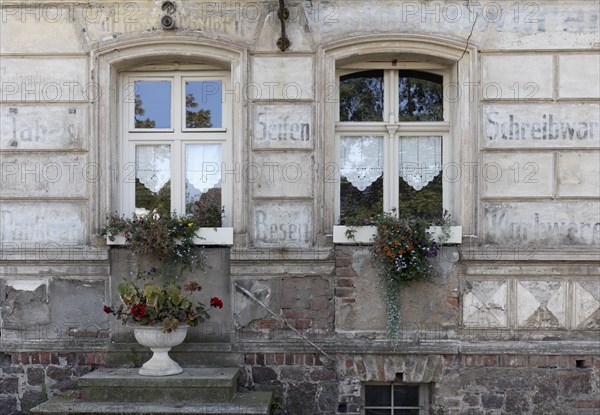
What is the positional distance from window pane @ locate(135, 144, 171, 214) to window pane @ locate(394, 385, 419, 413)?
3220 millimetres

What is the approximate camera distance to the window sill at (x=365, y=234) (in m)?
7.15

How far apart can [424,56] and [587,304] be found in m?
3.10

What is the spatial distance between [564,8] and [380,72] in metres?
2.01

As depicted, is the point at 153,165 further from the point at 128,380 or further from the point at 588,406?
the point at 588,406

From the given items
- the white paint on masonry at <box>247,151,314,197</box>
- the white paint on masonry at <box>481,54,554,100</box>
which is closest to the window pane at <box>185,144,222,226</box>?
the white paint on masonry at <box>247,151,314,197</box>

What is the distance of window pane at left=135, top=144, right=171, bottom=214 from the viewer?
758 cm

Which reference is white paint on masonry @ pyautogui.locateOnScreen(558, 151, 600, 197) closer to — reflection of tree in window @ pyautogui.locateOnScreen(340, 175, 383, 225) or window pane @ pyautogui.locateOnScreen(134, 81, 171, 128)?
reflection of tree in window @ pyautogui.locateOnScreen(340, 175, 383, 225)

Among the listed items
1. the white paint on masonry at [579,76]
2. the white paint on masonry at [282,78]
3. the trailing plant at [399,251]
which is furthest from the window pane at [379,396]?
the white paint on masonry at [579,76]

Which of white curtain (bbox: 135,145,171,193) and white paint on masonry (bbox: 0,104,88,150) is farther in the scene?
white curtain (bbox: 135,145,171,193)

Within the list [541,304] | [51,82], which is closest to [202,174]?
[51,82]

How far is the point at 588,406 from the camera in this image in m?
7.15

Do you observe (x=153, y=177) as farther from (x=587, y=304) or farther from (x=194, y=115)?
(x=587, y=304)

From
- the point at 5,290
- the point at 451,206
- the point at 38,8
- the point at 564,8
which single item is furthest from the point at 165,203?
the point at 564,8

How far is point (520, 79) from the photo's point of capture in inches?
284
